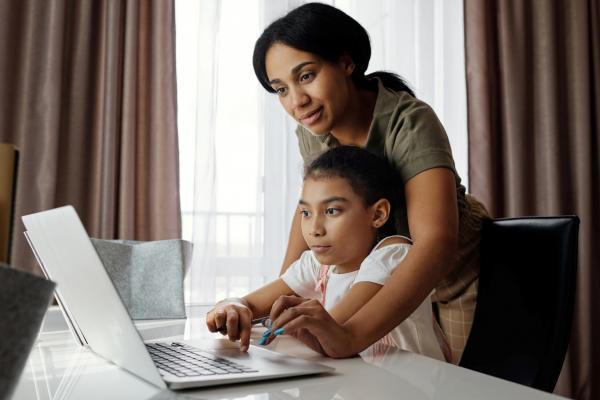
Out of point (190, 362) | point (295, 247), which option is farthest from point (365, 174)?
point (190, 362)

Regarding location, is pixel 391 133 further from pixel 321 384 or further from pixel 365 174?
pixel 321 384

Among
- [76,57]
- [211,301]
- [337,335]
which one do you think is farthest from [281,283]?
[76,57]

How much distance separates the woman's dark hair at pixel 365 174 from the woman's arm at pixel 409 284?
0.07 meters

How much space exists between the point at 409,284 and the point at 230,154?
1.79 meters

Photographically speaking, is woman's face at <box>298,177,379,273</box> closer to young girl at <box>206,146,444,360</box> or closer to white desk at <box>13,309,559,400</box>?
young girl at <box>206,146,444,360</box>

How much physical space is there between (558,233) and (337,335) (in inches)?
19.1

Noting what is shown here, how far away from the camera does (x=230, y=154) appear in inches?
99.6

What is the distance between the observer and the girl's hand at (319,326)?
0.65 m

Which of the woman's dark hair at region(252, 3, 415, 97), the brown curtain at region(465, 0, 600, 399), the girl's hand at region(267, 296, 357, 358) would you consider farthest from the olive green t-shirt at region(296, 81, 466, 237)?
the brown curtain at region(465, 0, 600, 399)

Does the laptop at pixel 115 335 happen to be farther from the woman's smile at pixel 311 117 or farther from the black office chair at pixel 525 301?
the woman's smile at pixel 311 117

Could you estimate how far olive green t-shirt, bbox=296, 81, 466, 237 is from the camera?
1019 millimetres

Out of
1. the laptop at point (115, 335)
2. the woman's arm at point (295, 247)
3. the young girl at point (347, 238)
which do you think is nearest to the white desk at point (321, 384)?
the laptop at point (115, 335)

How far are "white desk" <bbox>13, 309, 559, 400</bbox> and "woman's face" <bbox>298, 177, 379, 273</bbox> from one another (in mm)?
365

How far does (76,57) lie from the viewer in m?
2.34
